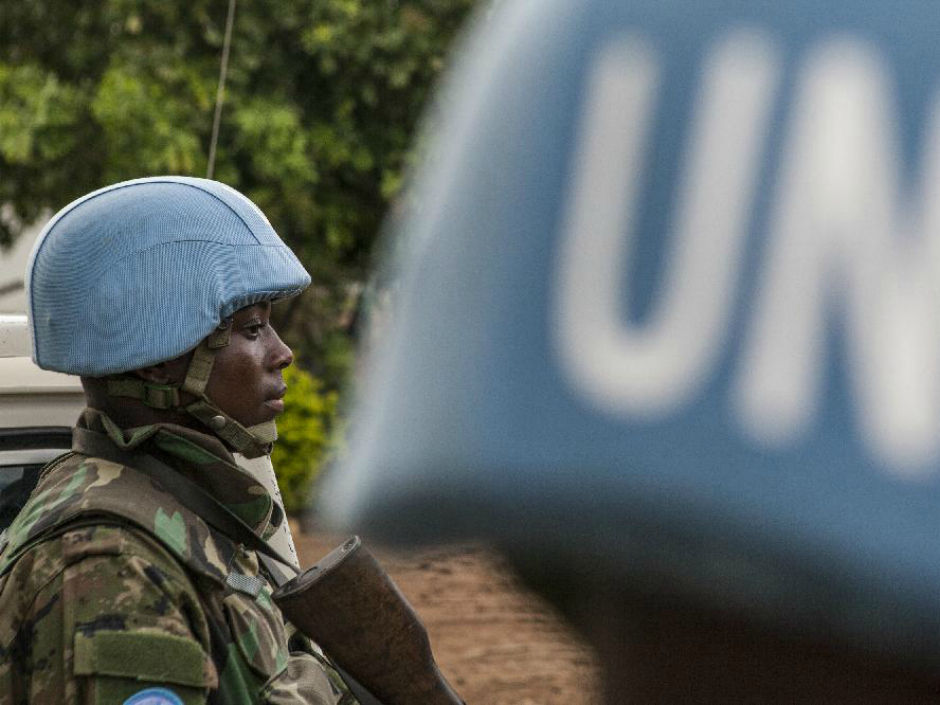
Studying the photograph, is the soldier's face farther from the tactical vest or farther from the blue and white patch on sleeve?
the blue and white patch on sleeve

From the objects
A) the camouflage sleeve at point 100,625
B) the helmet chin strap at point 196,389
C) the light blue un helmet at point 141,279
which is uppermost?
the light blue un helmet at point 141,279

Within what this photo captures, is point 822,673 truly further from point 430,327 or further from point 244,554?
point 244,554

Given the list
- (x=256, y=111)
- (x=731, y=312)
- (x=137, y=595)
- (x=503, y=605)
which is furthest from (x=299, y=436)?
(x=731, y=312)

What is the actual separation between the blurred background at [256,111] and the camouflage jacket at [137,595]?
19.1 feet

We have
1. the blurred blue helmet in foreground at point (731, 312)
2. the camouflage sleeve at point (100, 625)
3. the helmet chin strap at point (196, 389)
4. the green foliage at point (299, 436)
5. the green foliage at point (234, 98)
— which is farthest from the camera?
the green foliage at point (299, 436)

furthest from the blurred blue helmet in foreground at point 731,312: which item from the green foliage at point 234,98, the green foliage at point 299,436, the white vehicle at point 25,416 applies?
the green foliage at point 299,436

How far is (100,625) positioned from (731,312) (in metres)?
1.19

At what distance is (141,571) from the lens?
5.19 feet

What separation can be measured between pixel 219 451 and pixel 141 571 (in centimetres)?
27

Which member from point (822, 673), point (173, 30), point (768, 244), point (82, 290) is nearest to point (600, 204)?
point (768, 244)

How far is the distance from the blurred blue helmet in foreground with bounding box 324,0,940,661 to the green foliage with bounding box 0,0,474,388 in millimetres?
7319

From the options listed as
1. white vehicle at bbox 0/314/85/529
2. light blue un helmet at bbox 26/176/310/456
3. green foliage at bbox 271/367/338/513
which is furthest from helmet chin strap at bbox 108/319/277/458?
green foliage at bbox 271/367/338/513

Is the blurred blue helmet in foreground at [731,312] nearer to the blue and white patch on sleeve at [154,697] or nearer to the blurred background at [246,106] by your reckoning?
the blue and white patch on sleeve at [154,697]

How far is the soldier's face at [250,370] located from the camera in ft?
6.00
